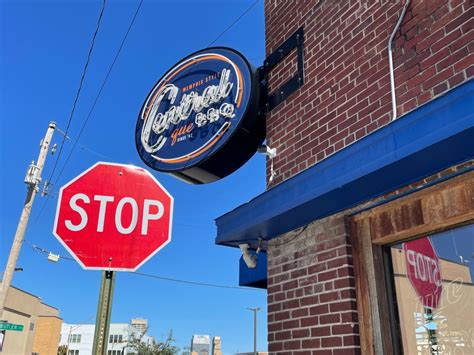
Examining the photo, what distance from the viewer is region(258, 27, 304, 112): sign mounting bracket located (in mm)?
4727

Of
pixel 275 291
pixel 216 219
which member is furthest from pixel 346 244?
pixel 216 219

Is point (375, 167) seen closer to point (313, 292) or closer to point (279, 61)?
point (313, 292)

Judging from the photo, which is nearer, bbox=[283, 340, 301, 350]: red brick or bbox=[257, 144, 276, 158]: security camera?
bbox=[283, 340, 301, 350]: red brick

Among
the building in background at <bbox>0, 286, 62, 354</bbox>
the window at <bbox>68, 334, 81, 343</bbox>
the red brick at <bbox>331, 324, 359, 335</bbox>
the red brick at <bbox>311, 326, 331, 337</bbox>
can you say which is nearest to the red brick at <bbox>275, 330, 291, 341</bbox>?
the red brick at <bbox>311, 326, 331, 337</bbox>

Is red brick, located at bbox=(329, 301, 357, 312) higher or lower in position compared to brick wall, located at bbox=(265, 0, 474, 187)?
lower

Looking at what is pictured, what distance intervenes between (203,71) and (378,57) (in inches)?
86.9

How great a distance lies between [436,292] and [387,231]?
0.52m

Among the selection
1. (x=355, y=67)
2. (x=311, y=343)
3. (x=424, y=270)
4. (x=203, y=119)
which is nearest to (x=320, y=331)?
(x=311, y=343)

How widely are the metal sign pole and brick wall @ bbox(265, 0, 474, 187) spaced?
81.8 inches

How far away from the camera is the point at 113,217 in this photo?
3.18 metres

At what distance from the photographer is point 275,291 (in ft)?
14.2

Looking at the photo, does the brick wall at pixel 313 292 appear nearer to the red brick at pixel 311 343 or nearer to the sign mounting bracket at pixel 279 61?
the red brick at pixel 311 343

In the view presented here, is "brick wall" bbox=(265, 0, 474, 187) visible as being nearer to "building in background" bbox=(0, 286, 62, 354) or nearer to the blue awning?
the blue awning

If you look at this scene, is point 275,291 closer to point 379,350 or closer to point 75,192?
point 379,350
